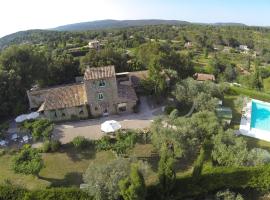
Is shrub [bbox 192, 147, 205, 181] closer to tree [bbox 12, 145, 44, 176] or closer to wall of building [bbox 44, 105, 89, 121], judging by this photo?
tree [bbox 12, 145, 44, 176]

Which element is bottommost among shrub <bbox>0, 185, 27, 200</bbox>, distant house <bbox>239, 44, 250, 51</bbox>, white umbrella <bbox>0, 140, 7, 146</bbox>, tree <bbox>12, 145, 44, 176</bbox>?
distant house <bbox>239, 44, 250, 51</bbox>

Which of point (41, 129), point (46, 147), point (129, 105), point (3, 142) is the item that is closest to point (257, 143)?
point (129, 105)

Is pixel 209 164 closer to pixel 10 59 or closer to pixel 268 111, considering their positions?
pixel 268 111

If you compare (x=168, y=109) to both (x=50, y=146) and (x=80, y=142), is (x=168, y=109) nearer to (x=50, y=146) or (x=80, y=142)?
(x=80, y=142)

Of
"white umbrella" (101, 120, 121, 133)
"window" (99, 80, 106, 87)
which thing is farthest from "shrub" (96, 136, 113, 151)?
"window" (99, 80, 106, 87)

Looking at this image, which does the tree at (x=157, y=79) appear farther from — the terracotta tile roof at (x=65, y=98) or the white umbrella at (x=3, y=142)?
the white umbrella at (x=3, y=142)

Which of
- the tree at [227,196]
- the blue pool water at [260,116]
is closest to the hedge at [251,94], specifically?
the blue pool water at [260,116]

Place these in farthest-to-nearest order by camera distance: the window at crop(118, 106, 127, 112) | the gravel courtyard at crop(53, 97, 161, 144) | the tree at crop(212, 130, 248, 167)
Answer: the window at crop(118, 106, 127, 112), the gravel courtyard at crop(53, 97, 161, 144), the tree at crop(212, 130, 248, 167)

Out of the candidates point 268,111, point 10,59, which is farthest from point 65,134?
point 268,111
